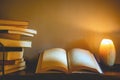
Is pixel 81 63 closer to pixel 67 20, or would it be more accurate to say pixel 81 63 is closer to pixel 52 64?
pixel 52 64

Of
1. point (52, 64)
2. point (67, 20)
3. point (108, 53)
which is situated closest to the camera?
point (52, 64)

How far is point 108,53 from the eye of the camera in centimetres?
108

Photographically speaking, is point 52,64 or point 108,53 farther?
point 108,53

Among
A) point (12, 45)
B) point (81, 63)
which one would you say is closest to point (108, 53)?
point (81, 63)

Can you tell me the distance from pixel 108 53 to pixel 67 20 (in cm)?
32

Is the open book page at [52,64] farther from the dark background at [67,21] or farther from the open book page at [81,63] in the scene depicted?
the dark background at [67,21]

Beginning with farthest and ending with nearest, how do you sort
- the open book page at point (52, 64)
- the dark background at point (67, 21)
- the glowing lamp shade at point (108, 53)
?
the dark background at point (67, 21) < the glowing lamp shade at point (108, 53) < the open book page at point (52, 64)

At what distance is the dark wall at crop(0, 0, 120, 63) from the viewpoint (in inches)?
49.1

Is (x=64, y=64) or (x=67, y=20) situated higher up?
(x=67, y=20)

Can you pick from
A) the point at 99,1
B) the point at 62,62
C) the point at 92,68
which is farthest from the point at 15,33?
the point at 99,1

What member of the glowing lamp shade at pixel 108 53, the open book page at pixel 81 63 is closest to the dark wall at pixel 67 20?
the glowing lamp shade at pixel 108 53

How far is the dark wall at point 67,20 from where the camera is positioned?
49.1 inches

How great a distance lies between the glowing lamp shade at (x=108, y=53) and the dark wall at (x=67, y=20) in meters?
0.12

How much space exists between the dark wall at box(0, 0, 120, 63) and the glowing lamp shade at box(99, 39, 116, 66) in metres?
0.12
